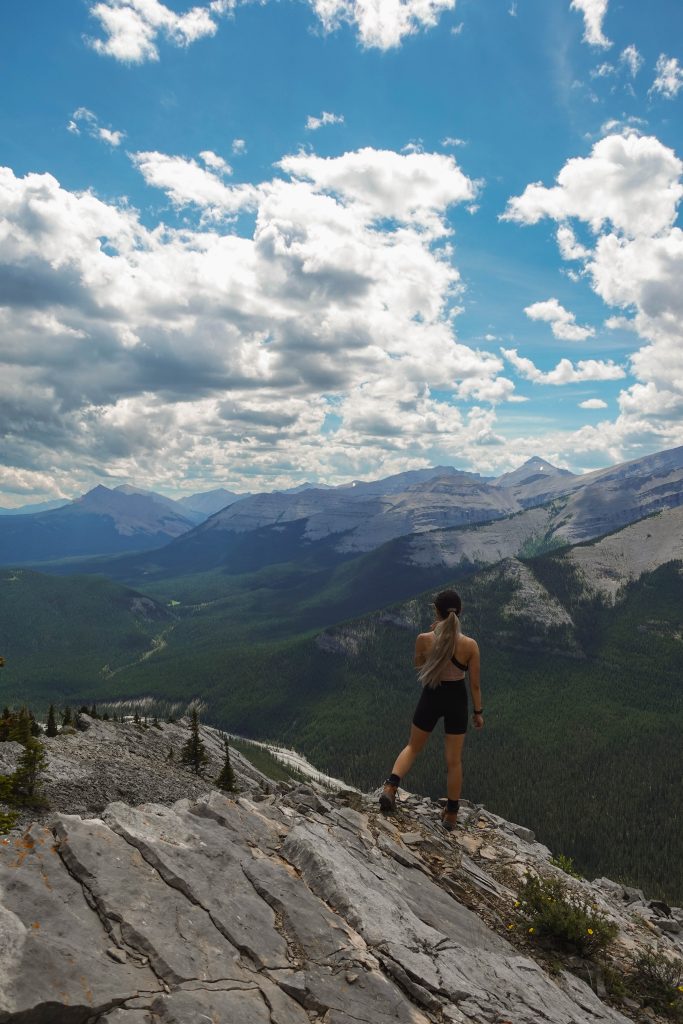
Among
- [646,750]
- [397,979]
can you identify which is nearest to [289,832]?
[397,979]

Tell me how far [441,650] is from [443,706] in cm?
186

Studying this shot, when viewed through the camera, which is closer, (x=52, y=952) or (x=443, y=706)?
(x=52, y=952)

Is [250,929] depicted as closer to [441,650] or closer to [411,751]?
[411,751]

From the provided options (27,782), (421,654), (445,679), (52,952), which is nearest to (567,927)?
(445,679)

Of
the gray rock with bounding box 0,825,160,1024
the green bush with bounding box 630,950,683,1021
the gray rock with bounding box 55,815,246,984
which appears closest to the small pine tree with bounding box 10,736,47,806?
the gray rock with bounding box 55,815,246,984

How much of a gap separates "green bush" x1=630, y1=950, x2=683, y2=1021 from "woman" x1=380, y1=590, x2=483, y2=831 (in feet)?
19.1

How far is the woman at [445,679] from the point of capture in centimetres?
1493

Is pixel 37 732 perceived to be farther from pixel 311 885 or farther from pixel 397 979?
pixel 397 979

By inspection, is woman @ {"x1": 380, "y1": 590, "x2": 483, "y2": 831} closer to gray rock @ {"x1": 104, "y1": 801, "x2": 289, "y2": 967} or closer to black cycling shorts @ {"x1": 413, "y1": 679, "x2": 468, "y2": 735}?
black cycling shorts @ {"x1": 413, "y1": 679, "x2": 468, "y2": 735}

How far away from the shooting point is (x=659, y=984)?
A: 40.5ft

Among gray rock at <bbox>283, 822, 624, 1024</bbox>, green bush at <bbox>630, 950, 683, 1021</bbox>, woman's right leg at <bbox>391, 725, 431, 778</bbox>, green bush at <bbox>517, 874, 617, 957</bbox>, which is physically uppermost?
woman's right leg at <bbox>391, 725, 431, 778</bbox>

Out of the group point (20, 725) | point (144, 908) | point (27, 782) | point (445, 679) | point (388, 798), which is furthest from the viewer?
point (20, 725)

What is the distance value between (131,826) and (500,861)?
12.6 metres

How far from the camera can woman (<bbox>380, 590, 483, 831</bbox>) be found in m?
14.9
